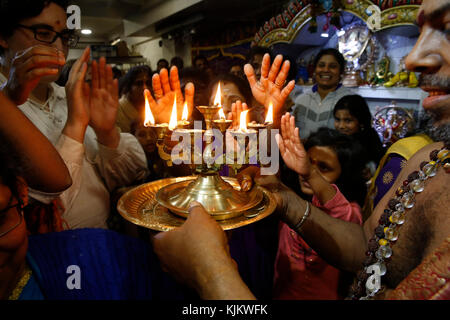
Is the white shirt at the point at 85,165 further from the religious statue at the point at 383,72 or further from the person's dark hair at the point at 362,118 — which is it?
the religious statue at the point at 383,72

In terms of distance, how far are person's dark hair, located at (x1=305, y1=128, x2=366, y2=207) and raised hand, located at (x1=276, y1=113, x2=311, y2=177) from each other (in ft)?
2.38

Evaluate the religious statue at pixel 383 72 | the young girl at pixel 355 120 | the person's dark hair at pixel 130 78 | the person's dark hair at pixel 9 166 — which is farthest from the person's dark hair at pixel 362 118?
the person's dark hair at pixel 9 166

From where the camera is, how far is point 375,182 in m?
1.91

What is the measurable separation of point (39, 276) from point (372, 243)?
1.38 m

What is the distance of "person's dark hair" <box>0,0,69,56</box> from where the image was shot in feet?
3.84

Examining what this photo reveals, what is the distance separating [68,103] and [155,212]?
758 millimetres

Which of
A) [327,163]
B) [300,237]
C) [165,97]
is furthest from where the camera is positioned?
[327,163]

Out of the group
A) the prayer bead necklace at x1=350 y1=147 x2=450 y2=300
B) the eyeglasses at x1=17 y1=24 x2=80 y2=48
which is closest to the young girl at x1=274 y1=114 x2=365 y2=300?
the prayer bead necklace at x1=350 y1=147 x2=450 y2=300

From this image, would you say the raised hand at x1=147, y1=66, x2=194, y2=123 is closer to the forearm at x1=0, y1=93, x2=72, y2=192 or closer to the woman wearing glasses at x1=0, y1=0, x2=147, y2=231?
the woman wearing glasses at x1=0, y1=0, x2=147, y2=231

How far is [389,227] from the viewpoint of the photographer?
117 centimetres

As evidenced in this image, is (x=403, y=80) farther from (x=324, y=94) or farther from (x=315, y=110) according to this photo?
(x=315, y=110)

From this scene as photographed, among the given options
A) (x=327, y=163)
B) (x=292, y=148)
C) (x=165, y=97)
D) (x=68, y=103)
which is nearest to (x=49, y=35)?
(x=68, y=103)
